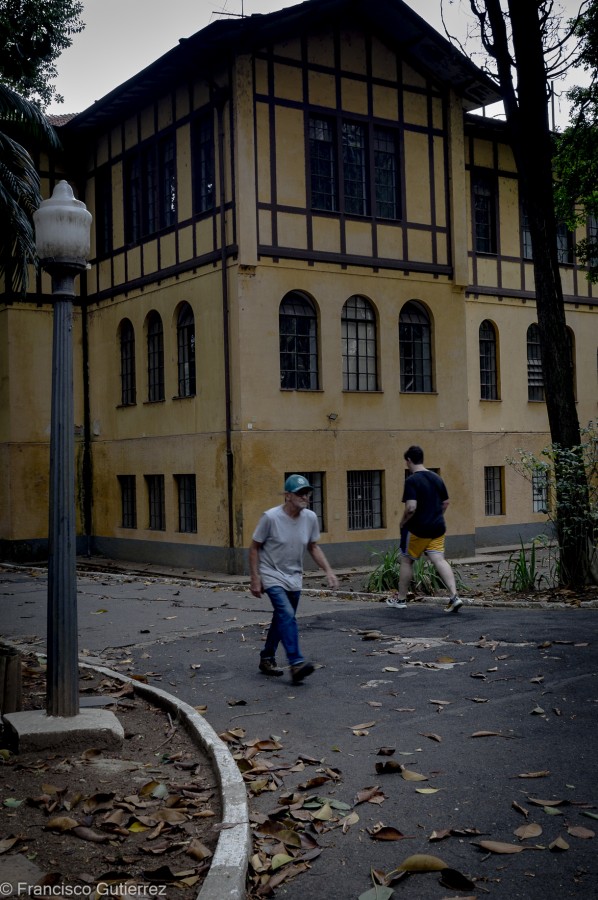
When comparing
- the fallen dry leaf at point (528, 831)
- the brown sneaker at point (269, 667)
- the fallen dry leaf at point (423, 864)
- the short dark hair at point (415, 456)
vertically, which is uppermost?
the short dark hair at point (415, 456)

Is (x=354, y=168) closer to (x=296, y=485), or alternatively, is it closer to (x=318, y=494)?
(x=318, y=494)

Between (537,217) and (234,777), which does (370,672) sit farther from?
(537,217)

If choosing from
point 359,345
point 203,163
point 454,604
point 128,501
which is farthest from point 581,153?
point 128,501

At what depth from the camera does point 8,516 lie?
2373 centimetres

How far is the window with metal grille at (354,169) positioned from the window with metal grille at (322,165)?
1.13 ft

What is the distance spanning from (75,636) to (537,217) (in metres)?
10.7

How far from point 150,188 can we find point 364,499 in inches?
347

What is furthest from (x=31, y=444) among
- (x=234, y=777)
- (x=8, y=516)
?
(x=234, y=777)

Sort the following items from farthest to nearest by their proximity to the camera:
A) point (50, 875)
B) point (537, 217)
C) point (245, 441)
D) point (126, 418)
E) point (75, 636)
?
1. point (126, 418)
2. point (245, 441)
3. point (537, 217)
4. point (75, 636)
5. point (50, 875)

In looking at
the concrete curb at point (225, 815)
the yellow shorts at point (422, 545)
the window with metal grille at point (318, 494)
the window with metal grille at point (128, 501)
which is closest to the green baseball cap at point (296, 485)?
the concrete curb at point (225, 815)

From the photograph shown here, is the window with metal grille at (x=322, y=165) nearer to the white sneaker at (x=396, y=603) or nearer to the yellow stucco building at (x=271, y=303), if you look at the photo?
the yellow stucco building at (x=271, y=303)

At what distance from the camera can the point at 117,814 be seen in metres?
5.32

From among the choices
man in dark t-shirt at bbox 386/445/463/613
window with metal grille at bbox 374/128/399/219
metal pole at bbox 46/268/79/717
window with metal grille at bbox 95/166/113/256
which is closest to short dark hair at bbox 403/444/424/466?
man in dark t-shirt at bbox 386/445/463/613

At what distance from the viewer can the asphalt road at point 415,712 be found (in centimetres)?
477
